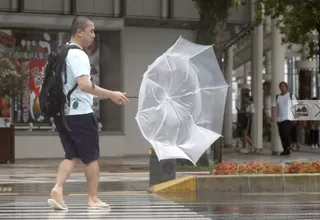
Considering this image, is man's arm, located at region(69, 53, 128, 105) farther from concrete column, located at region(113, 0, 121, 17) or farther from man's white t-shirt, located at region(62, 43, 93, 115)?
concrete column, located at region(113, 0, 121, 17)

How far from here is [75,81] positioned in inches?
334

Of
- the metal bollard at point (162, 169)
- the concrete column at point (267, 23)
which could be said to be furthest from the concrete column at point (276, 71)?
the metal bollard at point (162, 169)

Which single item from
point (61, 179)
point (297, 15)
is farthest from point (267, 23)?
point (61, 179)

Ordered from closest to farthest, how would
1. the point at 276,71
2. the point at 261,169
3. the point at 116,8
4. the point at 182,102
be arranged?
the point at 182,102
the point at 261,169
the point at 116,8
the point at 276,71

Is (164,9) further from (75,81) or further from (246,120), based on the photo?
(75,81)

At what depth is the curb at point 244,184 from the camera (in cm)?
1166

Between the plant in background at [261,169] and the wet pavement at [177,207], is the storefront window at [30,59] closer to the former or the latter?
the plant in background at [261,169]

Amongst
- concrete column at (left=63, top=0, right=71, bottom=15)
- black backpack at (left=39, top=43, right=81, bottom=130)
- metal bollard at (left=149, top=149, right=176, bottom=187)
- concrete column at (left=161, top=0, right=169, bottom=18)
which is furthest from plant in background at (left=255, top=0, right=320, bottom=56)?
black backpack at (left=39, top=43, right=81, bottom=130)

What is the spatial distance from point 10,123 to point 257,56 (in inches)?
322

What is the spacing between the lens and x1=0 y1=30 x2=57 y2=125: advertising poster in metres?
20.4

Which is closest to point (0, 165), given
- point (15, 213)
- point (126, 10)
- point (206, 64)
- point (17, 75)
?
point (17, 75)

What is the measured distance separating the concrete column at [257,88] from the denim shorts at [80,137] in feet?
49.7

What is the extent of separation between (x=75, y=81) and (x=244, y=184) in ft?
14.2

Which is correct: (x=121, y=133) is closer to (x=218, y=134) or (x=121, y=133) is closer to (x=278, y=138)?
(x=278, y=138)
